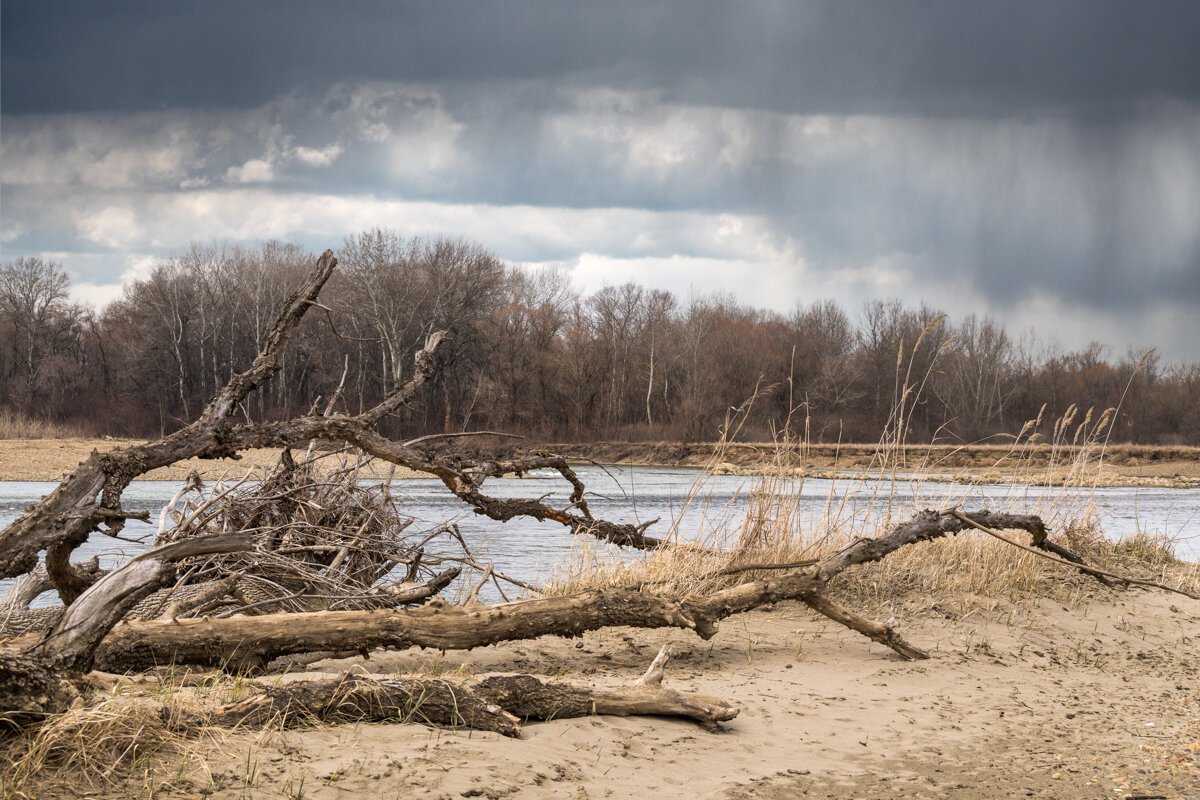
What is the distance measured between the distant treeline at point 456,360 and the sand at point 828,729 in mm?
36136

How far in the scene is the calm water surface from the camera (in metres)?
7.96

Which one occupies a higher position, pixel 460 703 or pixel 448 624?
pixel 448 624

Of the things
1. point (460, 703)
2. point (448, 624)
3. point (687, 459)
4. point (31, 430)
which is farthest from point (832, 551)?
point (31, 430)

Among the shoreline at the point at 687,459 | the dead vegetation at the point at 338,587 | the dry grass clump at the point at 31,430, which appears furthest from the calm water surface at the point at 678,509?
the dry grass clump at the point at 31,430

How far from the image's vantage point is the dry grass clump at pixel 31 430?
3569 cm

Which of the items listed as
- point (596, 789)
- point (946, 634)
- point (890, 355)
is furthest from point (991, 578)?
point (890, 355)

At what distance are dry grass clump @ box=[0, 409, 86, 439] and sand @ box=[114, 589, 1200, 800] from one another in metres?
36.3

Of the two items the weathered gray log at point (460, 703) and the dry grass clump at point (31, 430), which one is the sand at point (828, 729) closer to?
the weathered gray log at point (460, 703)

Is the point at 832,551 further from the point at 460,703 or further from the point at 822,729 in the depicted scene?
the point at 460,703

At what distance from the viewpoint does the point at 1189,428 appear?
52.2 metres

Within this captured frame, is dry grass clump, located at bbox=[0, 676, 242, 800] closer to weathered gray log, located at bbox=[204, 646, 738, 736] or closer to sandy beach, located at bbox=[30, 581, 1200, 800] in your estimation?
sandy beach, located at bbox=[30, 581, 1200, 800]

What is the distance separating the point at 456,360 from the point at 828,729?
44.1 meters

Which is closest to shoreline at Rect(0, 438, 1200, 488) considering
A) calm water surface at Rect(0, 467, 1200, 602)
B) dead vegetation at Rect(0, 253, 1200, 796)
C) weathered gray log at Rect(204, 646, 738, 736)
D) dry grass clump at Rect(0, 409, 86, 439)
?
calm water surface at Rect(0, 467, 1200, 602)

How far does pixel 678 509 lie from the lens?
698 inches
